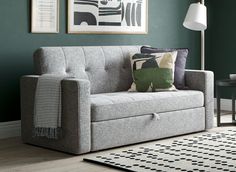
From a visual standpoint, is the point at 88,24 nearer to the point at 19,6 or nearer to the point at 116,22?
the point at 116,22

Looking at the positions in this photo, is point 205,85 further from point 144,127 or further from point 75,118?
point 75,118

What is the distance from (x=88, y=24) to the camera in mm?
5473

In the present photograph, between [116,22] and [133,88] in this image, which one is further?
[116,22]

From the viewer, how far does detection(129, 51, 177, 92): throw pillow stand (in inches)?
197

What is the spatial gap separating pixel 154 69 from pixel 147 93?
12.6 inches

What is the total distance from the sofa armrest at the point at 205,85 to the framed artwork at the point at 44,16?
4.77 feet

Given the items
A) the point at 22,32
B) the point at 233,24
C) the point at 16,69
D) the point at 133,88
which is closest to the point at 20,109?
the point at 16,69

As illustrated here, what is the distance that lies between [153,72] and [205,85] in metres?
0.58

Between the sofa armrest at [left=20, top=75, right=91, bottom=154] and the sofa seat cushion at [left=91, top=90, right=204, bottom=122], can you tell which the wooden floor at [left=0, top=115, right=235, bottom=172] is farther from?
the sofa seat cushion at [left=91, top=90, right=204, bottom=122]

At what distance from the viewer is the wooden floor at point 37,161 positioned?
3.75 metres

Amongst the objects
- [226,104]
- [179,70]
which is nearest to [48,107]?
[179,70]

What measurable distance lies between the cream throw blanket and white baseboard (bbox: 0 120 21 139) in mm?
638

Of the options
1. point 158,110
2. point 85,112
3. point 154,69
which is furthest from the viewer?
point 154,69

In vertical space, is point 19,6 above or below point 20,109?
above
